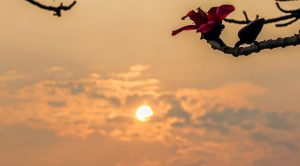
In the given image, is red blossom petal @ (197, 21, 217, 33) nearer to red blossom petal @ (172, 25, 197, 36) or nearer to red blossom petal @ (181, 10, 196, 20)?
red blossom petal @ (172, 25, 197, 36)

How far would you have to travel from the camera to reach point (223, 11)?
16.5 ft

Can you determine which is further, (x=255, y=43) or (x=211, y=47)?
(x=211, y=47)

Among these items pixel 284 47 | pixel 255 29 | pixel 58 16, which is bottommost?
pixel 284 47

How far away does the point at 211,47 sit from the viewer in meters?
5.10

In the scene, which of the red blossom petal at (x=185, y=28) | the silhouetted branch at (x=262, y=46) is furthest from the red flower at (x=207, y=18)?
the silhouetted branch at (x=262, y=46)

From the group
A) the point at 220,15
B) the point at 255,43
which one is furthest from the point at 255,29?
the point at 220,15

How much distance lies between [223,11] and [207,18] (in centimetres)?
30

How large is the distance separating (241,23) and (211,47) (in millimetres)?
393

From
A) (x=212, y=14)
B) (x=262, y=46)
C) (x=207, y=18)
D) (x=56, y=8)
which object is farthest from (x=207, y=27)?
(x=56, y=8)

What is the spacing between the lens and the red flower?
195 inches

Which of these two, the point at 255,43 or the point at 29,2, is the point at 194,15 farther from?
the point at 29,2

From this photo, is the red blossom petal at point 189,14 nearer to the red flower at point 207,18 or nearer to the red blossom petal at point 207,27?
the red flower at point 207,18

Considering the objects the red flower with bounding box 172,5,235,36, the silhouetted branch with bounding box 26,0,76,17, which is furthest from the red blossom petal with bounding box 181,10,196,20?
the silhouetted branch with bounding box 26,0,76,17

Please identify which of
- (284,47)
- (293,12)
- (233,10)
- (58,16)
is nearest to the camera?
(284,47)
